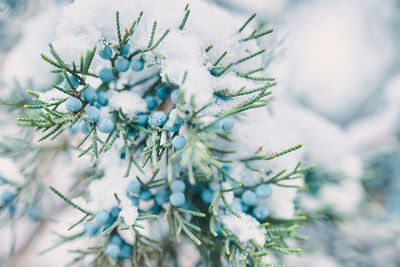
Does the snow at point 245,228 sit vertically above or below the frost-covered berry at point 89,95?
below

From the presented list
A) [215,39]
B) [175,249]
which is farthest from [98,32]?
[175,249]

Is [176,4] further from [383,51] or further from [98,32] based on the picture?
[383,51]

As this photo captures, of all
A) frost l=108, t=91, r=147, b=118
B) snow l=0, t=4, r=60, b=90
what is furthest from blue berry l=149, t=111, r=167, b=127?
snow l=0, t=4, r=60, b=90

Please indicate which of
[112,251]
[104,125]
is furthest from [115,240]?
[104,125]

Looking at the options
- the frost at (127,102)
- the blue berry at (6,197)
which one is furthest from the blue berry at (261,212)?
the blue berry at (6,197)

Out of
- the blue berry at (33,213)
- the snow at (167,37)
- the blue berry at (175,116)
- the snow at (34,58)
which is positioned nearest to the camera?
the blue berry at (175,116)

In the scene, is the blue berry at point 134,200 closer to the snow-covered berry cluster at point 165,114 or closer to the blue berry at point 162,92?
the snow-covered berry cluster at point 165,114
